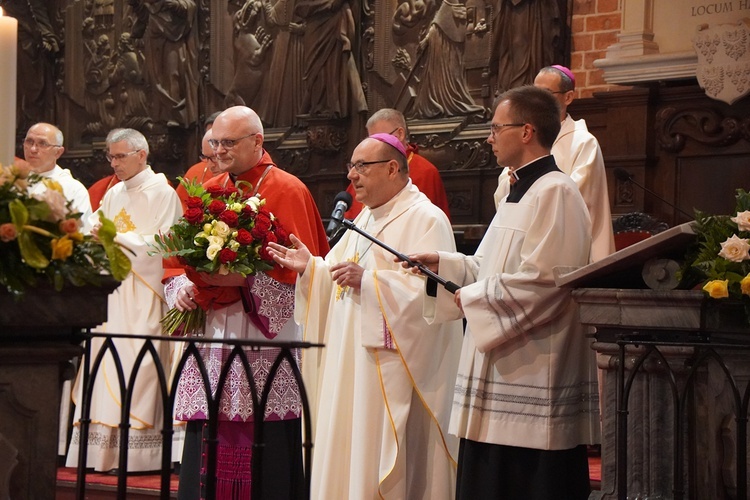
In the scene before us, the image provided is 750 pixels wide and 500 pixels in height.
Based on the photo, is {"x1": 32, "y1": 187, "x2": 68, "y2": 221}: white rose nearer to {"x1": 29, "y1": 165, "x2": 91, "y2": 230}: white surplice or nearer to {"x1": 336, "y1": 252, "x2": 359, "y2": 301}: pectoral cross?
{"x1": 336, "y1": 252, "x2": 359, "y2": 301}: pectoral cross

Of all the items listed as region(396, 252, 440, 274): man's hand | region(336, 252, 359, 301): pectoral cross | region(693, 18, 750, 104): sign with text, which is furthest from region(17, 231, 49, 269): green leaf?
region(693, 18, 750, 104): sign with text

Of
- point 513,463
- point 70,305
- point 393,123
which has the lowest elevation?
point 513,463

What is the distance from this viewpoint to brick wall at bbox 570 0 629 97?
29.0 ft

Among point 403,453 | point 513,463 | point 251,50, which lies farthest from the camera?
point 251,50

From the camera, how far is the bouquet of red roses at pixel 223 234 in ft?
17.9

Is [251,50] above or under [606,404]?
above

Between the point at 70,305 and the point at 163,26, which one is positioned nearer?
the point at 70,305

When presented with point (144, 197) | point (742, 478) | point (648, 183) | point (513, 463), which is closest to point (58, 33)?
point (144, 197)

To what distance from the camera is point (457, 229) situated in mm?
8852

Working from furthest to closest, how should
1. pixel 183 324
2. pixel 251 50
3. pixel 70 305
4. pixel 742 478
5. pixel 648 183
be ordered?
pixel 251 50, pixel 648 183, pixel 183 324, pixel 742 478, pixel 70 305

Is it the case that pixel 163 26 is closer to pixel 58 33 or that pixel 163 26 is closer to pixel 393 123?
pixel 58 33

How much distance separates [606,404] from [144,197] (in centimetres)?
460

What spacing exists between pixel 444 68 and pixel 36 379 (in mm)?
6647

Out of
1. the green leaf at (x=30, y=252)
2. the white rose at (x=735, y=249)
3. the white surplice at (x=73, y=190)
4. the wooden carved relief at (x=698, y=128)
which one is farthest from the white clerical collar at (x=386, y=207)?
the wooden carved relief at (x=698, y=128)
